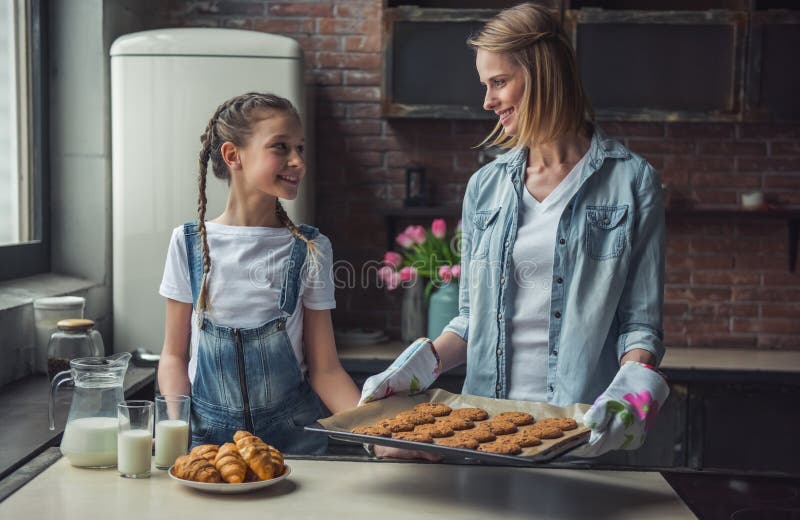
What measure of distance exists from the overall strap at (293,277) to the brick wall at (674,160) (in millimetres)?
1793

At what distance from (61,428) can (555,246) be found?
113 cm

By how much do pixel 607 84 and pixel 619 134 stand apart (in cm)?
33

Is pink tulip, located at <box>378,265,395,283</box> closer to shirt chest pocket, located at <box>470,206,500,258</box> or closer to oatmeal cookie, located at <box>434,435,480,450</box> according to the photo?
shirt chest pocket, located at <box>470,206,500,258</box>

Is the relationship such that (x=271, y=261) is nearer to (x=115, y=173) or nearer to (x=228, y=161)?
(x=228, y=161)

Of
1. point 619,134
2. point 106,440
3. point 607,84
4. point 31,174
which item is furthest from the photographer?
point 619,134

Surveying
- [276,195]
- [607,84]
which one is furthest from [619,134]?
[276,195]

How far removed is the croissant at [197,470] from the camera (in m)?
1.28

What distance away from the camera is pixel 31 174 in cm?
300

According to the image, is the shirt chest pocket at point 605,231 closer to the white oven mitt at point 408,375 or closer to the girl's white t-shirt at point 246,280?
the white oven mitt at point 408,375

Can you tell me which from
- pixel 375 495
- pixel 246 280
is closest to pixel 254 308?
pixel 246 280

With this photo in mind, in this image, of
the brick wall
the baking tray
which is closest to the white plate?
the baking tray

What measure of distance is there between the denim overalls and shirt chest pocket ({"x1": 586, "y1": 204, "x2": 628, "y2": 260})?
0.62 m

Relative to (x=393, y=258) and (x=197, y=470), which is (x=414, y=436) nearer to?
(x=197, y=470)

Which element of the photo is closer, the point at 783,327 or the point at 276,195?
the point at 276,195
